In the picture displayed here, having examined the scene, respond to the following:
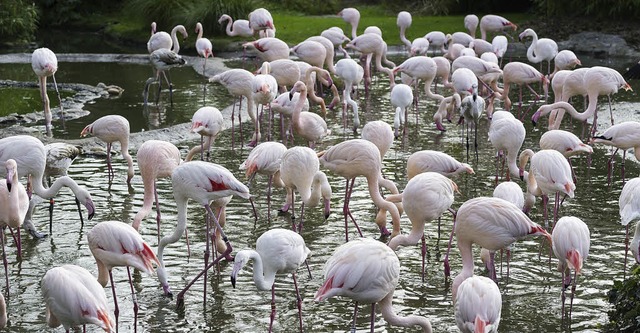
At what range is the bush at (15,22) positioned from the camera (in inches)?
843

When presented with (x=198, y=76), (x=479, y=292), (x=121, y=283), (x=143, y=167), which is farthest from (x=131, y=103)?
(x=479, y=292)

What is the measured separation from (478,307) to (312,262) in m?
2.32

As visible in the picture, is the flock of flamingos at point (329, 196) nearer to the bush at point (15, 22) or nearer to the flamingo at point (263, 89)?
the flamingo at point (263, 89)

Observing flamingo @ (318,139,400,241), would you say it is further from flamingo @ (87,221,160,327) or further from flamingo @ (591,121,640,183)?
flamingo @ (591,121,640,183)

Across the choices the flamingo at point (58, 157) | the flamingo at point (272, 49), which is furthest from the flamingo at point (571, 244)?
the flamingo at point (272, 49)

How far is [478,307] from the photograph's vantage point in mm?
5164

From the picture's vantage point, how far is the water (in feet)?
20.2

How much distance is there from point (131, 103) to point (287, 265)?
29.4ft

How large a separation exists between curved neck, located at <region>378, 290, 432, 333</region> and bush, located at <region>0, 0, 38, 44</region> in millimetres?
17981

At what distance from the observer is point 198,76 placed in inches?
672

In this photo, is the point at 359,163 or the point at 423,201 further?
the point at 359,163

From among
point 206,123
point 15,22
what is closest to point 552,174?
point 206,123

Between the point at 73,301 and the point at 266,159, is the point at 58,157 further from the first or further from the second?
the point at 73,301

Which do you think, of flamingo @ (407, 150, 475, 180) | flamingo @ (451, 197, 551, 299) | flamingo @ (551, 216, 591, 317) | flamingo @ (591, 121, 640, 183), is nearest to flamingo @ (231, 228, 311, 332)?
flamingo @ (451, 197, 551, 299)
